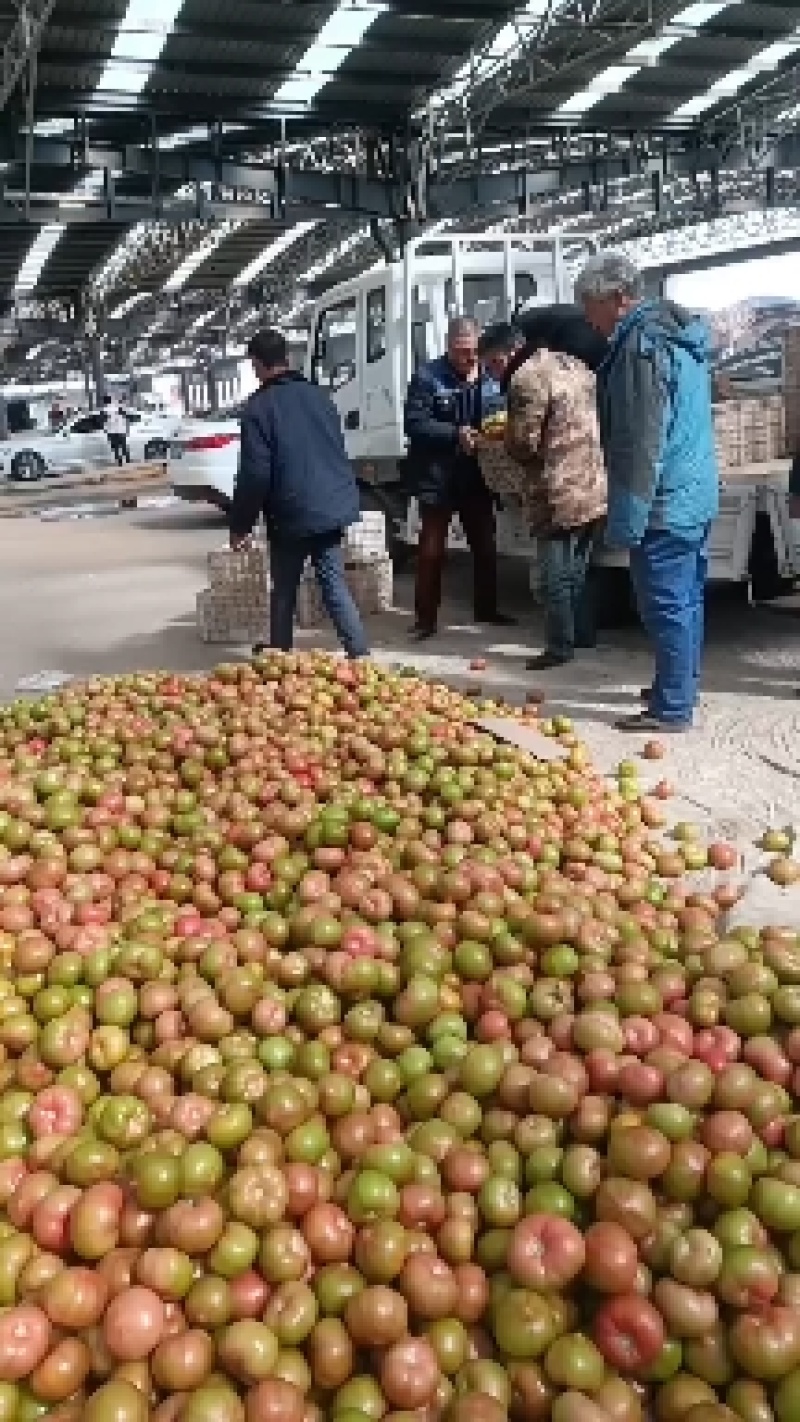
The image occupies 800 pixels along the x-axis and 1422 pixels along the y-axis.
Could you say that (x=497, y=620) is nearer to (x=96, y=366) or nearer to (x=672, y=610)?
(x=672, y=610)

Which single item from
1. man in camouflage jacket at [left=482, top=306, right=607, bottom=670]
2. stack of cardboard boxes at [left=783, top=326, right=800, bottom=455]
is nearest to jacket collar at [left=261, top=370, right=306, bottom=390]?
man in camouflage jacket at [left=482, top=306, right=607, bottom=670]

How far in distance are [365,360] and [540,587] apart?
4808 millimetres

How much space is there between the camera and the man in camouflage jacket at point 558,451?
650 centimetres

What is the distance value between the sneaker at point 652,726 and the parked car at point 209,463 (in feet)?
33.2

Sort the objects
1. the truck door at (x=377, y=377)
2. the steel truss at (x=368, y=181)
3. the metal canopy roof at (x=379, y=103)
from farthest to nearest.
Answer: the steel truss at (x=368, y=181), the metal canopy roof at (x=379, y=103), the truck door at (x=377, y=377)

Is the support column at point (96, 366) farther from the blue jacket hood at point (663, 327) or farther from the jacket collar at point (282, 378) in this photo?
the blue jacket hood at point (663, 327)

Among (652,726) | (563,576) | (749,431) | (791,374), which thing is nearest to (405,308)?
(749,431)

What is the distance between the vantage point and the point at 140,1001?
2.92 m

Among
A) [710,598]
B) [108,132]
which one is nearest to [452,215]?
[108,132]

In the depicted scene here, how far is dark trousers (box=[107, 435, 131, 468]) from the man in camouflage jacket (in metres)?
26.8

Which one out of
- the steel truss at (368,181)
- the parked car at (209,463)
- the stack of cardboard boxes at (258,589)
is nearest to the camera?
the stack of cardboard boxes at (258,589)

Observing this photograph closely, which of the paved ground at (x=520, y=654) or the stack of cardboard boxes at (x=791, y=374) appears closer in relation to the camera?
the paved ground at (x=520, y=654)

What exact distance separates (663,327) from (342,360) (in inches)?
281

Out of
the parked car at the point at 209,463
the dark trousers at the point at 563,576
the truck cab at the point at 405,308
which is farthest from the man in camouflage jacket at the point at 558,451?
the parked car at the point at 209,463
